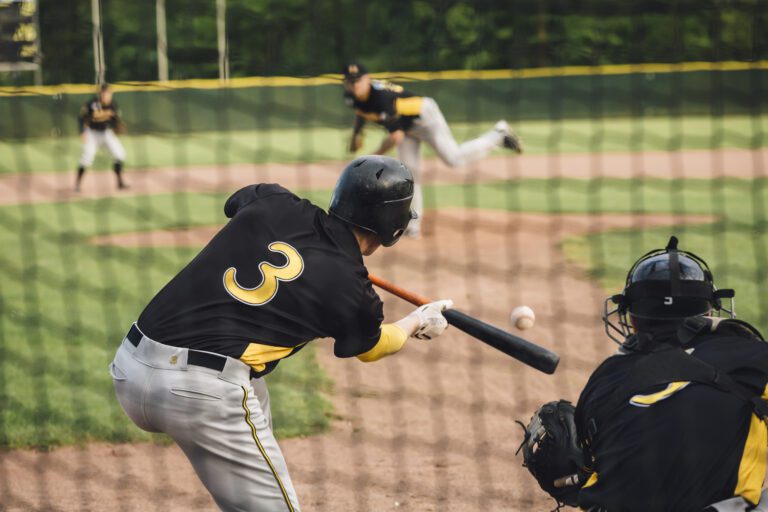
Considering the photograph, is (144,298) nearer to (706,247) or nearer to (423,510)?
(423,510)

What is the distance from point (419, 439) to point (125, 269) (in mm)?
5474

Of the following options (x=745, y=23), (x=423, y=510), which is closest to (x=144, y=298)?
(x=423, y=510)

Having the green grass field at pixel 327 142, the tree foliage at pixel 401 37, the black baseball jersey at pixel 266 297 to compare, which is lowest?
the green grass field at pixel 327 142

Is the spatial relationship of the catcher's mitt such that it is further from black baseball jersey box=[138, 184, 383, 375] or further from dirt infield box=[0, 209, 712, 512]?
dirt infield box=[0, 209, 712, 512]

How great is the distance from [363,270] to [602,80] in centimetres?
2012

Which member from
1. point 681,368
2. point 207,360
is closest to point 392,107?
point 207,360

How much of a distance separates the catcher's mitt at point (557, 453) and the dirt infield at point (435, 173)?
12.4 metres

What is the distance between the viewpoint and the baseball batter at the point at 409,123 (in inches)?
453

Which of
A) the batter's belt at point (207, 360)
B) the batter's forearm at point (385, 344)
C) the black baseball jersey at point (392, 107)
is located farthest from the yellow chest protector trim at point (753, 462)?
the black baseball jersey at point (392, 107)

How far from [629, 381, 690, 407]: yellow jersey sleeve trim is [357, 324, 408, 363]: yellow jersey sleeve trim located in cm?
103

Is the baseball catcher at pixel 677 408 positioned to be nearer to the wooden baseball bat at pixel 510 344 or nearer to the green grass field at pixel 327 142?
the wooden baseball bat at pixel 510 344

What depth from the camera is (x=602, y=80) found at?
74.1 ft

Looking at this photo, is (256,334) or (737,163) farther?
(737,163)

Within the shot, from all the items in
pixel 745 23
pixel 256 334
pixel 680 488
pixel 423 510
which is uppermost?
pixel 745 23
